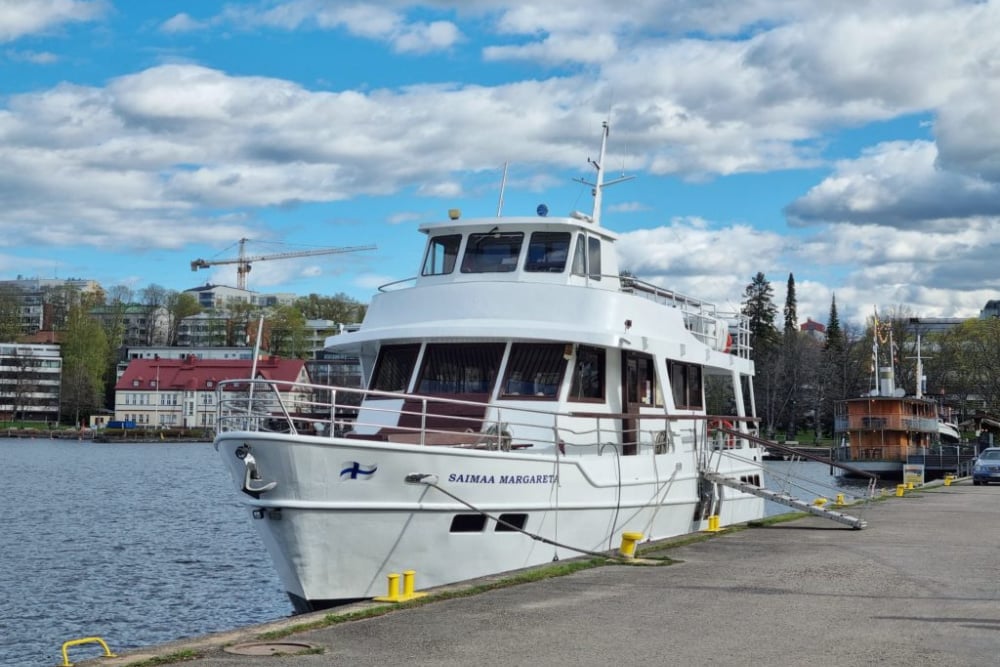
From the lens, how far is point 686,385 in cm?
1959

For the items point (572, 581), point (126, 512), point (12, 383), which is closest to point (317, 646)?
point (572, 581)

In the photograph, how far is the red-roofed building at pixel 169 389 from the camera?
12212 cm

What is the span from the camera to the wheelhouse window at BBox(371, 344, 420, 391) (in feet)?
54.1

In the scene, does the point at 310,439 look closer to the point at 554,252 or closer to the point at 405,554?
the point at 405,554

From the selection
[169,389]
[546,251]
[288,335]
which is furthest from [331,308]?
[546,251]

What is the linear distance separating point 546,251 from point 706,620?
27.0ft

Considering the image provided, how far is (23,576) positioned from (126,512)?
13058mm

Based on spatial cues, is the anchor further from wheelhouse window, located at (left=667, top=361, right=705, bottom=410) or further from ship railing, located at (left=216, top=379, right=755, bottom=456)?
wheelhouse window, located at (left=667, top=361, right=705, bottom=410)

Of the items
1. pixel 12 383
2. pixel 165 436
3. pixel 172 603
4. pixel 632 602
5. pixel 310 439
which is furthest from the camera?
pixel 12 383

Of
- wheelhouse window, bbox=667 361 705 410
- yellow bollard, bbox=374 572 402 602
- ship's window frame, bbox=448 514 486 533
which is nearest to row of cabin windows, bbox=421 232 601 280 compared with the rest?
wheelhouse window, bbox=667 361 705 410

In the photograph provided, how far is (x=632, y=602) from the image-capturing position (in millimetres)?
11062

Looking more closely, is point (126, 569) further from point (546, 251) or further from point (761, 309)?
point (761, 309)

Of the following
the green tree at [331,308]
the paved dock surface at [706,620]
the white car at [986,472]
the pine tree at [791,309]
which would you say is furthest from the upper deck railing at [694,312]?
the green tree at [331,308]

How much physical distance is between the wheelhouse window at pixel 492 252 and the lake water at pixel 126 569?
20.0ft
